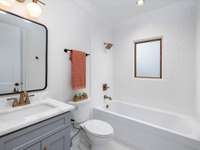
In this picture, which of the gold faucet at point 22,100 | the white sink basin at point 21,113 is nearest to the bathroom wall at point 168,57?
the white sink basin at point 21,113

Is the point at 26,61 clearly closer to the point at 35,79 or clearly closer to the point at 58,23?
the point at 35,79

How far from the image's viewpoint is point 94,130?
1.73 metres

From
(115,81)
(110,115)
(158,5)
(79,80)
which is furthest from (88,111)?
(158,5)

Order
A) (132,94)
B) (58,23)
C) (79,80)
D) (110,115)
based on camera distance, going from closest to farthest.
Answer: (58,23) < (79,80) < (110,115) < (132,94)

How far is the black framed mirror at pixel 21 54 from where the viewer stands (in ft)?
4.27

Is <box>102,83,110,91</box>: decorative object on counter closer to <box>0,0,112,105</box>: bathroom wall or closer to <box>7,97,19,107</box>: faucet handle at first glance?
<box>0,0,112,105</box>: bathroom wall

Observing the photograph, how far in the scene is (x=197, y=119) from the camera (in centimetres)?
198

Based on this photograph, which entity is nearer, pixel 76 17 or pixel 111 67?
pixel 76 17

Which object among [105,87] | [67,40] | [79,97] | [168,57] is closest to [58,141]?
[79,97]

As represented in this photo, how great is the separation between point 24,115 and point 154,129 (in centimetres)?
168

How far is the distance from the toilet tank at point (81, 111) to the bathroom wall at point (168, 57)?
3.62 feet

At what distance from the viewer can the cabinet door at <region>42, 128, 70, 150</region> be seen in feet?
3.59

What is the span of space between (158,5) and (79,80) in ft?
6.62

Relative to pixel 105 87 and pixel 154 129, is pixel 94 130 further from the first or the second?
→ pixel 105 87
